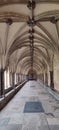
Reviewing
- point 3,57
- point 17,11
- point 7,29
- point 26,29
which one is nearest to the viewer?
point 17,11

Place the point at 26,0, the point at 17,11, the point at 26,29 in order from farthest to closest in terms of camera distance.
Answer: the point at 26,29 → the point at 17,11 → the point at 26,0

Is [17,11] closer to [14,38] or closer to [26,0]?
[26,0]

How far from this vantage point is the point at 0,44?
14461 mm

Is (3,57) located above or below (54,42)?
below

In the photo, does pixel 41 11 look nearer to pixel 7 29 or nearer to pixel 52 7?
pixel 52 7

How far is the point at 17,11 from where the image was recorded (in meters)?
10.2

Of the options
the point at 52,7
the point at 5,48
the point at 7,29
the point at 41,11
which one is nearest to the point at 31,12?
the point at 41,11

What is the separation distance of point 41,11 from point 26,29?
403cm

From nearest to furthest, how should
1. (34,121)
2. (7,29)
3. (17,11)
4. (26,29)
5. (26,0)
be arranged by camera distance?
(34,121) < (26,0) < (17,11) < (7,29) < (26,29)

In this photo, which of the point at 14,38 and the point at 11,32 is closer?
the point at 11,32

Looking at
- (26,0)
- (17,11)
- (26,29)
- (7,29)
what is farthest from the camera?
(26,29)

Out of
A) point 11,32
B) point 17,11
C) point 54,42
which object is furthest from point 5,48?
point 17,11

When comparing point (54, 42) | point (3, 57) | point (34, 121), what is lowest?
point (34, 121)

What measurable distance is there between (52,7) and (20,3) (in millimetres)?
1472
